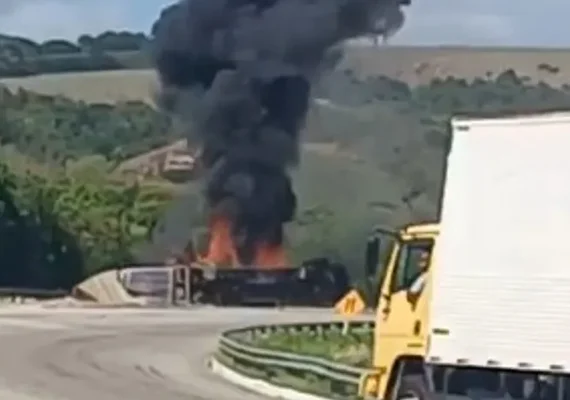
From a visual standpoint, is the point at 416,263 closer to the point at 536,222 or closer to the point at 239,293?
the point at 536,222

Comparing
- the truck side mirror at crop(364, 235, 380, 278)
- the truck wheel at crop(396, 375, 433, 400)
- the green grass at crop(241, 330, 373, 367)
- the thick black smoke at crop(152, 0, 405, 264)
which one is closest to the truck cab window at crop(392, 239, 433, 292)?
the truck side mirror at crop(364, 235, 380, 278)

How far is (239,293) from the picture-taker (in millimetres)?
56188

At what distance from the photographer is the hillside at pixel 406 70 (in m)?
57.8

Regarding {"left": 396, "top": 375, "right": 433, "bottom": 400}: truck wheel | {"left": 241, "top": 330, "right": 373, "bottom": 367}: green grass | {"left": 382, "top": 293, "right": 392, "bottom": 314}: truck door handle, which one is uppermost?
{"left": 382, "top": 293, "right": 392, "bottom": 314}: truck door handle

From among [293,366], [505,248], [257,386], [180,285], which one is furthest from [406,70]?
[505,248]

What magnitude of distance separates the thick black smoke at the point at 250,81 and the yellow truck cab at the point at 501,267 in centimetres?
4142

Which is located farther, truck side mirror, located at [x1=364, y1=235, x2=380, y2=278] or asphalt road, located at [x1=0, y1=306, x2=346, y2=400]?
asphalt road, located at [x1=0, y1=306, x2=346, y2=400]

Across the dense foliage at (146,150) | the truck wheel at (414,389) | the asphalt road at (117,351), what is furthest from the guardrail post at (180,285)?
the truck wheel at (414,389)

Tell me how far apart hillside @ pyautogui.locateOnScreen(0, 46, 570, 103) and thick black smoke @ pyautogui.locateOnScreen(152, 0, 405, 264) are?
844 mm

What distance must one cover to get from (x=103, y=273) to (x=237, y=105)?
6924mm

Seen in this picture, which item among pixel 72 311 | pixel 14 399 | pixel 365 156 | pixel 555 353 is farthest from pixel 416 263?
pixel 365 156

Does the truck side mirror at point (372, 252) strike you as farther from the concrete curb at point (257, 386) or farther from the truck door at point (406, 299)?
the concrete curb at point (257, 386)

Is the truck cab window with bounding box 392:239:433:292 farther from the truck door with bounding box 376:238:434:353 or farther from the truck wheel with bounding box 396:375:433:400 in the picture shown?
the truck wheel with bounding box 396:375:433:400

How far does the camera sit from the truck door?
1606 centimetres
